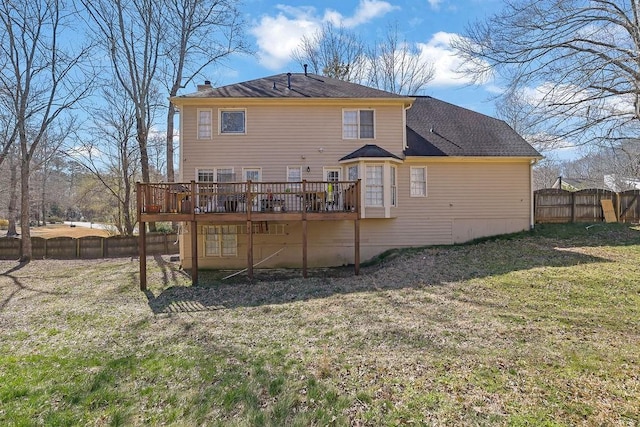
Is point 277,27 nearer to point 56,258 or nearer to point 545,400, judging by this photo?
point 56,258

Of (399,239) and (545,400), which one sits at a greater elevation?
(399,239)

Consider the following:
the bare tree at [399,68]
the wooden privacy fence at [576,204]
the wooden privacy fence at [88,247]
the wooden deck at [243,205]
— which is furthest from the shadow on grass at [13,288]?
the bare tree at [399,68]

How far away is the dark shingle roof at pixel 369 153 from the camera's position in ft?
38.4

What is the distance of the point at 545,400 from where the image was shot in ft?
12.2

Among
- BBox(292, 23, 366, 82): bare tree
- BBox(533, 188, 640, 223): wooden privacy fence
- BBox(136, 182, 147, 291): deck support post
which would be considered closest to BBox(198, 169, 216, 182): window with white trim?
BBox(136, 182, 147, 291): deck support post

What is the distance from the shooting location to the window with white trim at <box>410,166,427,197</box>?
1310 cm

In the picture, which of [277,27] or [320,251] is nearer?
[320,251]

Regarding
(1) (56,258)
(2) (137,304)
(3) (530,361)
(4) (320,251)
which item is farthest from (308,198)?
(1) (56,258)

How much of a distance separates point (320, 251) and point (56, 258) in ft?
42.7

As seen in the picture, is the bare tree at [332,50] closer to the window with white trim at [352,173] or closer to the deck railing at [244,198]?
the window with white trim at [352,173]

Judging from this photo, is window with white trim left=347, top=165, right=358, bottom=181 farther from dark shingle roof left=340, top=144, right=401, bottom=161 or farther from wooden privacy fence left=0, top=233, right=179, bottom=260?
wooden privacy fence left=0, top=233, right=179, bottom=260

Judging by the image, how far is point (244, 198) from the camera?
10.6 metres

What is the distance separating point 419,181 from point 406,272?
172 inches

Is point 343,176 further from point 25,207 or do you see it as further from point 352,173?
point 25,207
